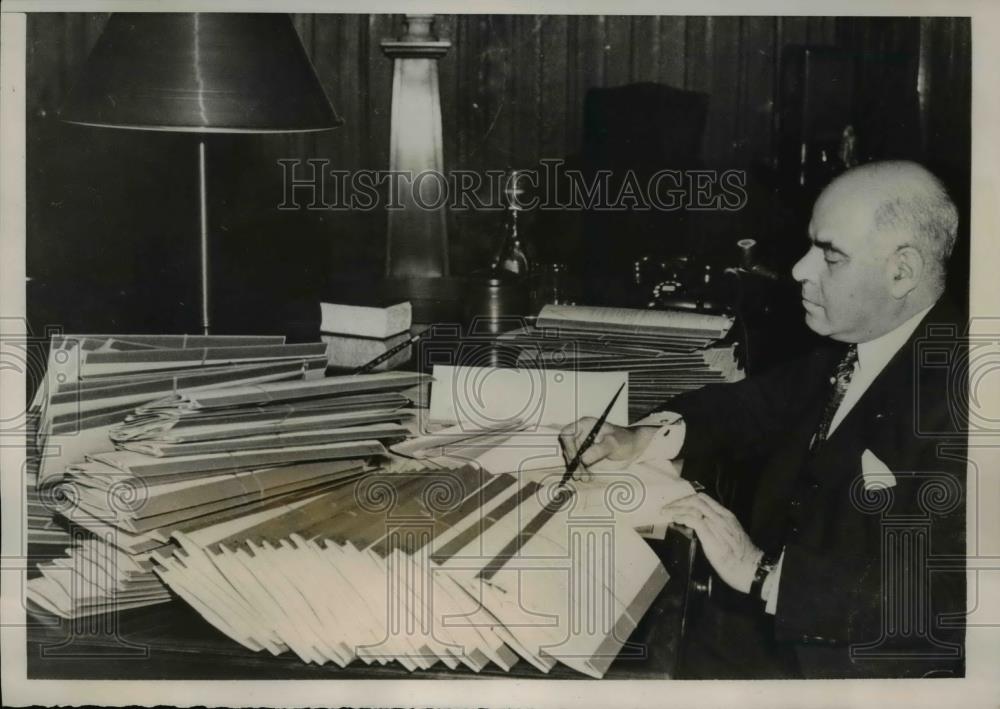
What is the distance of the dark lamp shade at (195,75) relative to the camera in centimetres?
254

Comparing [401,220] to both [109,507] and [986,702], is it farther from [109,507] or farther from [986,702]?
[986,702]

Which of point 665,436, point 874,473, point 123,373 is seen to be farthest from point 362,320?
point 874,473

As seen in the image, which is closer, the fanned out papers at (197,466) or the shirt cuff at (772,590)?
the fanned out papers at (197,466)

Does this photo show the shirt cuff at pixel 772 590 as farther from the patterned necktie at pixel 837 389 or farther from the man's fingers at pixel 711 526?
the patterned necktie at pixel 837 389

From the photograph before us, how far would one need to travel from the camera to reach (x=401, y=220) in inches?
103

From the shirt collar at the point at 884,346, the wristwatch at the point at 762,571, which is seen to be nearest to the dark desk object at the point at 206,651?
the wristwatch at the point at 762,571

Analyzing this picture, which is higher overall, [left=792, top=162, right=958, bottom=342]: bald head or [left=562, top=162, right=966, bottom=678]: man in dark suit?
[left=792, top=162, right=958, bottom=342]: bald head

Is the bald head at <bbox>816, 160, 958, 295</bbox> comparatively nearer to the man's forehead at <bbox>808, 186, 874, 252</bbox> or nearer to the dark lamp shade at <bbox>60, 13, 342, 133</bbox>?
the man's forehead at <bbox>808, 186, 874, 252</bbox>

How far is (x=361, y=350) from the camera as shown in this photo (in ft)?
8.66

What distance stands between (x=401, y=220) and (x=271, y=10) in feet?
1.94

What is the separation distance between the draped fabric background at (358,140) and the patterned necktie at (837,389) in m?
0.41

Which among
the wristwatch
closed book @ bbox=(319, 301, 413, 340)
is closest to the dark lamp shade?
closed book @ bbox=(319, 301, 413, 340)

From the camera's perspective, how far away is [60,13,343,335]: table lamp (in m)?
2.54

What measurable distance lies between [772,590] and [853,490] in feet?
1.05
